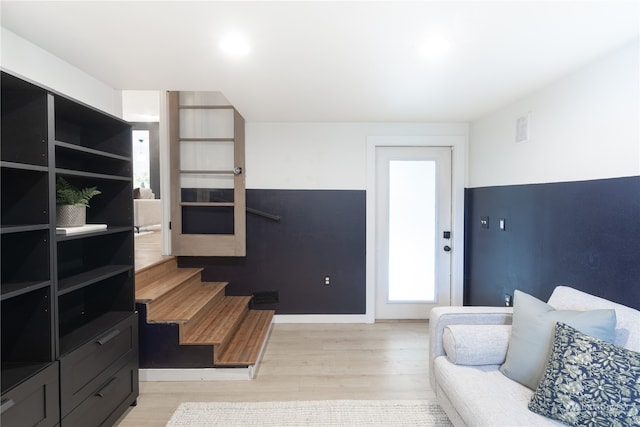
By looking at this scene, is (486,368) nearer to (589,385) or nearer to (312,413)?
(589,385)

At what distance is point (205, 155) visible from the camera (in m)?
3.51

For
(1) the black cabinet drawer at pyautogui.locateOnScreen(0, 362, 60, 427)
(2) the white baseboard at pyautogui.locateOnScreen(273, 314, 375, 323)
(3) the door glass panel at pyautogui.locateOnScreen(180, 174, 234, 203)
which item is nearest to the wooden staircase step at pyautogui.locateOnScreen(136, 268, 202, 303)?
(3) the door glass panel at pyautogui.locateOnScreen(180, 174, 234, 203)

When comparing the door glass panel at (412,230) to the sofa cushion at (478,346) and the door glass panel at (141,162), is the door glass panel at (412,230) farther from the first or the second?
the door glass panel at (141,162)

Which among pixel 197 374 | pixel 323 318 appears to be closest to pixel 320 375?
pixel 197 374

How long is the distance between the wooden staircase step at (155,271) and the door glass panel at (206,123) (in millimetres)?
1416

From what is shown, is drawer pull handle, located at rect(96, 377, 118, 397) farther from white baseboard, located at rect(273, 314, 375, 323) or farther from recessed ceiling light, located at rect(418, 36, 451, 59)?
recessed ceiling light, located at rect(418, 36, 451, 59)

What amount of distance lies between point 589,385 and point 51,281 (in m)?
2.51

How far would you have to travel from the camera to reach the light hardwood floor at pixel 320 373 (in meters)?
2.27

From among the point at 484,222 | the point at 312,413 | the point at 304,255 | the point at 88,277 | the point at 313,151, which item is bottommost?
the point at 312,413

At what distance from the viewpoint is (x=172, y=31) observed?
1684mm

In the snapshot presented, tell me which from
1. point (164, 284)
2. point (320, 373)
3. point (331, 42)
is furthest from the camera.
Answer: point (164, 284)

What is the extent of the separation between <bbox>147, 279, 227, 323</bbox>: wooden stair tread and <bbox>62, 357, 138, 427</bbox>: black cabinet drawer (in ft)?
1.23

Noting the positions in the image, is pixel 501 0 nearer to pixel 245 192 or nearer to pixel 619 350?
pixel 619 350

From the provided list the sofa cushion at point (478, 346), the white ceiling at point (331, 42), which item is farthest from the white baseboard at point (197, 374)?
the white ceiling at point (331, 42)
